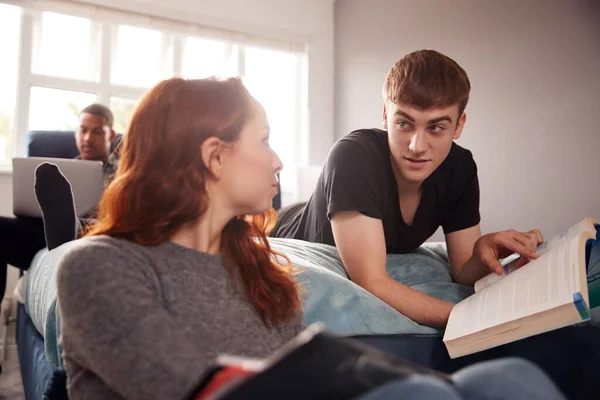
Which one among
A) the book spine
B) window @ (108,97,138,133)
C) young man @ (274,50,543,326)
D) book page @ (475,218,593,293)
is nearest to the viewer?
the book spine

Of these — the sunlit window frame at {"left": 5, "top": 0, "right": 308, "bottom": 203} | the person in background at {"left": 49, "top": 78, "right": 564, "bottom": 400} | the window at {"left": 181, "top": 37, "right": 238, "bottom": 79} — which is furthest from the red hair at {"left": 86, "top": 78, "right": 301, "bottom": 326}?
the window at {"left": 181, "top": 37, "right": 238, "bottom": 79}

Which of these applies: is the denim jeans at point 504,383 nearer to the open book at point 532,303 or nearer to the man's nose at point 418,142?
the open book at point 532,303

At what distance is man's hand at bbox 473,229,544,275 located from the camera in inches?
38.6

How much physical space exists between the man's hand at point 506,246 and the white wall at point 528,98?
4.98ft

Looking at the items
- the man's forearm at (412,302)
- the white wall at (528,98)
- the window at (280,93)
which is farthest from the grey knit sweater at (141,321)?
the window at (280,93)

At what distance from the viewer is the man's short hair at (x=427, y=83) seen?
113cm

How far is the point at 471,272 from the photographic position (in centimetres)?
120

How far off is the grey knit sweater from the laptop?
1.58 meters

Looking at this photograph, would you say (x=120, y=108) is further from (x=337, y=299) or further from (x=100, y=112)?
(x=337, y=299)

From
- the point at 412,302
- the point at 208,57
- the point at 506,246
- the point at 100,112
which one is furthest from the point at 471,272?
the point at 208,57

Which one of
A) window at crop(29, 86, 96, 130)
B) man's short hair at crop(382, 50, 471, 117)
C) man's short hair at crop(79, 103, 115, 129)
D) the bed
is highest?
window at crop(29, 86, 96, 130)

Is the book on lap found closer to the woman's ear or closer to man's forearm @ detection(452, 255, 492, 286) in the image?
the woman's ear

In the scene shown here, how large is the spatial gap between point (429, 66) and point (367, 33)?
9.61 feet

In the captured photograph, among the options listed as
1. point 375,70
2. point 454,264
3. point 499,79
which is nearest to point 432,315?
point 454,264
